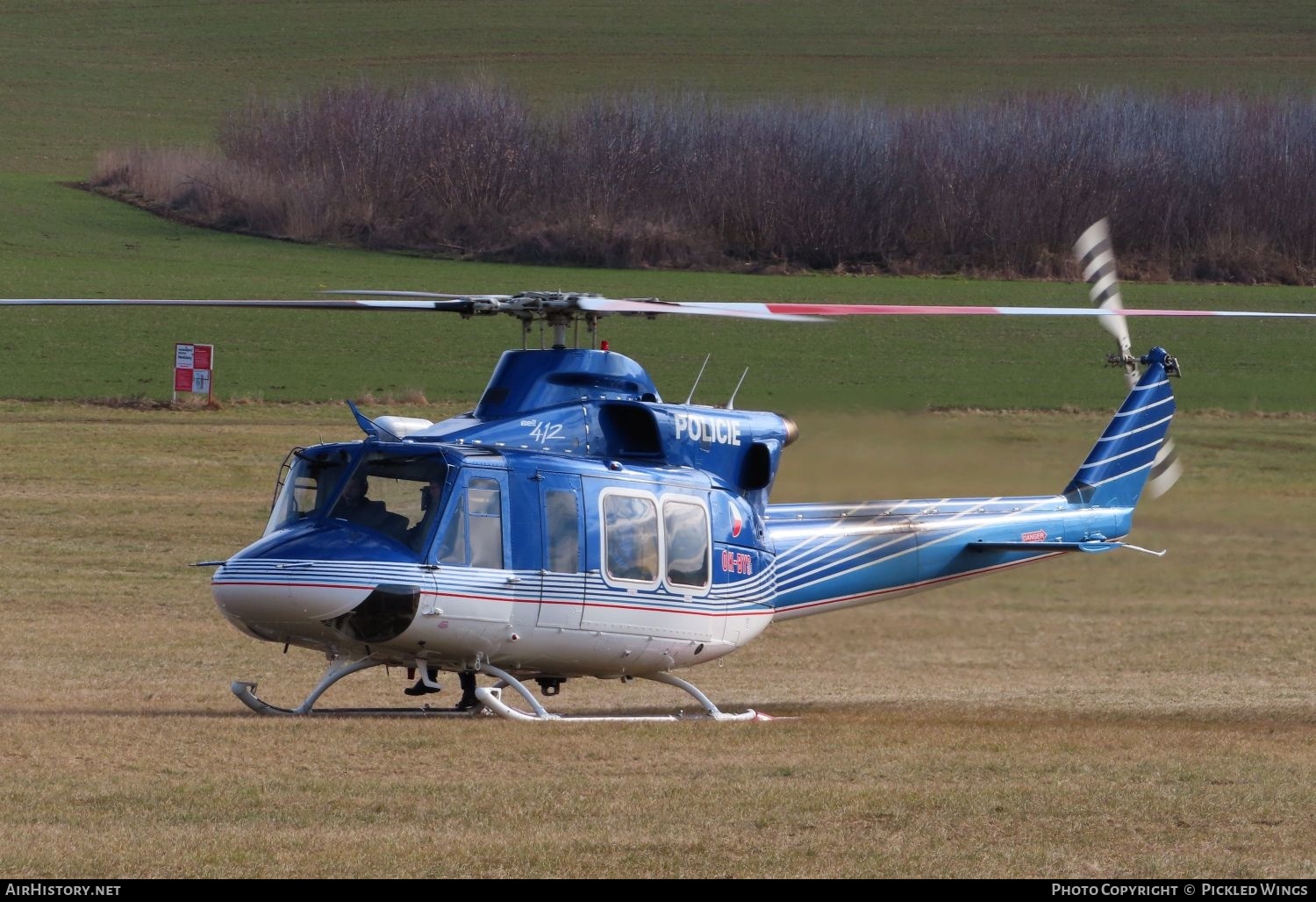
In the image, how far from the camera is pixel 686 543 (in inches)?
476

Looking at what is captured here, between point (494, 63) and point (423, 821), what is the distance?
76095 millimetres

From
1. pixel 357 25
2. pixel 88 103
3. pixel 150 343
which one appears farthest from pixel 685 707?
pixel 357 25

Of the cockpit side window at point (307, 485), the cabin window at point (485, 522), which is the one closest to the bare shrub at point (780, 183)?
the cockpit side window at point (307, 485)

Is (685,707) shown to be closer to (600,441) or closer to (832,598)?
(832,598)

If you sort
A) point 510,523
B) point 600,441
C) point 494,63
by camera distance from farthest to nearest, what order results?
1. point 494,63
2. point 600,441
3. point 510,523

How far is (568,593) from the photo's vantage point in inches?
452

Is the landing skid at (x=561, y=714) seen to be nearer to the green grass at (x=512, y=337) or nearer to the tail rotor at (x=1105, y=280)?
the tail rotor at (x=1105, y=280)

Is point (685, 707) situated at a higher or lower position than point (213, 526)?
higher

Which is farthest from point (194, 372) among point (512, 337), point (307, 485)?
point (307, 485)

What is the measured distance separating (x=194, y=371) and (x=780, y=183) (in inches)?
1077

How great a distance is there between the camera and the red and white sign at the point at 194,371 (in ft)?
104

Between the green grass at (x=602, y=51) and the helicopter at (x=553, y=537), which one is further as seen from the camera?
the green grass at (x=602, y=51)

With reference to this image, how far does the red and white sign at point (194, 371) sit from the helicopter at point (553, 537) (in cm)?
A: 1947

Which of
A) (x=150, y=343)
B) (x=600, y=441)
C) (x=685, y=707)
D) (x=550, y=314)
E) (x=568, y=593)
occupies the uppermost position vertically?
(x=550, y=314)
